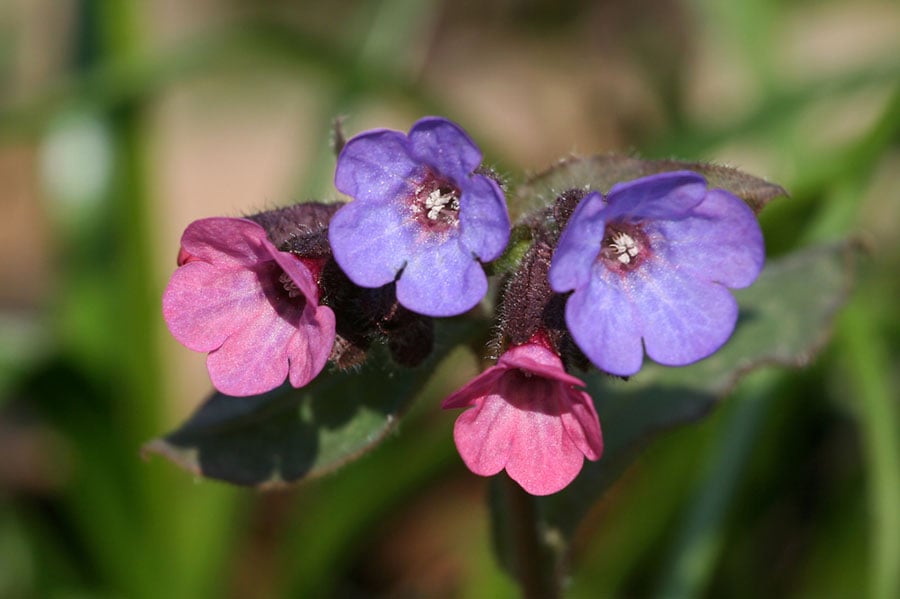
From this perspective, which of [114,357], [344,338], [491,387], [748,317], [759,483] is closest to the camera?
[491,387]

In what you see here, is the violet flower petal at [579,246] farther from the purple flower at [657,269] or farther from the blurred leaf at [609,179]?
the blurred leaf at [609,179]

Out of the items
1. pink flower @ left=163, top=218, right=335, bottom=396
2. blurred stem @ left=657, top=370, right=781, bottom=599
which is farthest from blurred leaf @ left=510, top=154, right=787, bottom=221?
blurred stem @ left=657, top=370, right=781, bottom=599

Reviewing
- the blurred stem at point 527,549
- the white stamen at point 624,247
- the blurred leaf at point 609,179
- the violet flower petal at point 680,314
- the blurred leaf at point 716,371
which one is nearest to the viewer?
the violet flower petal at point 680,314

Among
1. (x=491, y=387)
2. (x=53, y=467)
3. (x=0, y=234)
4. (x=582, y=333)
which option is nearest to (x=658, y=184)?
(x=582, y=333)

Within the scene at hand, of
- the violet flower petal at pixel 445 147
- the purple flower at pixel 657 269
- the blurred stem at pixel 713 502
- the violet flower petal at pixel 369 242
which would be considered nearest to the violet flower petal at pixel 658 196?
the purple flower at pixel 657 269

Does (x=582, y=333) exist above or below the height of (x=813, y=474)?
above

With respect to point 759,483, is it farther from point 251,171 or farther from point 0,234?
point 0,234

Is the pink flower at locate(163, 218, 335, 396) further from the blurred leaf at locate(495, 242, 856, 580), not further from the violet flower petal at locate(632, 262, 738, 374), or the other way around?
the blurred leaf at locate(495, 242, 856, 580)
